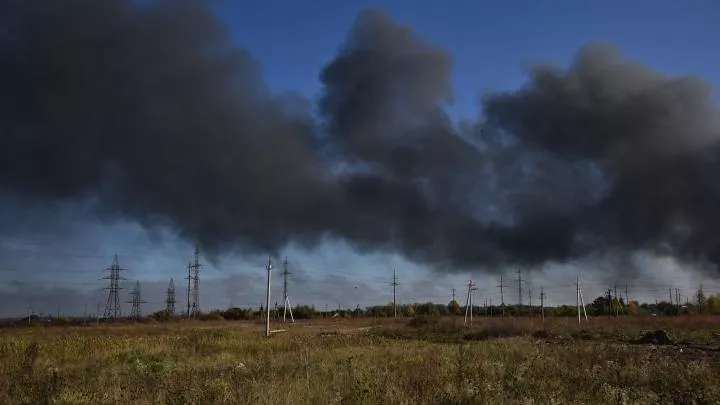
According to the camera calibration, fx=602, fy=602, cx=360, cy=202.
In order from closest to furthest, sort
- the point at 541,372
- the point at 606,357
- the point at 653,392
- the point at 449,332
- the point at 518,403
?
the point at 518,403
the point at 653,392
the point at 541,372
the point at 606,357
the point at 449,332

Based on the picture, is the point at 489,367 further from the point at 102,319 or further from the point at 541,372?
the point at 102,319

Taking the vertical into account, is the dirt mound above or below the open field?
below

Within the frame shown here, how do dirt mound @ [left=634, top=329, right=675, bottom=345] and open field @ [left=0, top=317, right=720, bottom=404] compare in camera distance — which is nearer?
open field @ [left=0, top=317, right=720, bottom=404]

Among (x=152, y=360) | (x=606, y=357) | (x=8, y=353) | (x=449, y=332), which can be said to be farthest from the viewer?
(x=449, y=332)

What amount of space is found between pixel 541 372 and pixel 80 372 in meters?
13.5

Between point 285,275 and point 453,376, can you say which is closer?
point 453,376

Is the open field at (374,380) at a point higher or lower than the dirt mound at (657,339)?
higher

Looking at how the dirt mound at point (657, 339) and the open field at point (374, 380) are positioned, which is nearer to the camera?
the open field at point (374, 380)

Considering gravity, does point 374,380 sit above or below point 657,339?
above

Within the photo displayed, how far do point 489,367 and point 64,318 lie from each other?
291 ft

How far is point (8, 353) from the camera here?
2583 cm

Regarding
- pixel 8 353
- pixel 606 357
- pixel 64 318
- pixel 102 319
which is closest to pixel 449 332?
pixel 606 357

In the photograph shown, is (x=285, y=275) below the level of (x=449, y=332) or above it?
above

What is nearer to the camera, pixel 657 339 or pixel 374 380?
pixel 374 380
